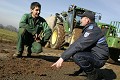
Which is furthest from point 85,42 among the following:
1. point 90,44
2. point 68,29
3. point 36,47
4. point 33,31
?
point 68,29

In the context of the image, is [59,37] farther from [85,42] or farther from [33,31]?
[85,42]

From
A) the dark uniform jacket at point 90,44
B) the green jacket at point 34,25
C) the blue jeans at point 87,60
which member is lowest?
the blue jeans at point 87,60

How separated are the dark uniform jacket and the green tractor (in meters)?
8.86

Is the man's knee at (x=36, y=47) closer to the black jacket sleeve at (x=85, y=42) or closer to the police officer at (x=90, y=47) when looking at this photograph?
the police officer at (x=90, y=47)

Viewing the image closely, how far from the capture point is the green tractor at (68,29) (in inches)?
585

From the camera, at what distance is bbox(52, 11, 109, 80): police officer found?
5422 mm

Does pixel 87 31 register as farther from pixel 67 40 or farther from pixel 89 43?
pixel 67 40

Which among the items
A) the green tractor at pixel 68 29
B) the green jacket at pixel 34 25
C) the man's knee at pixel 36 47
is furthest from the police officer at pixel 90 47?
the green tractor at pixel 68 29

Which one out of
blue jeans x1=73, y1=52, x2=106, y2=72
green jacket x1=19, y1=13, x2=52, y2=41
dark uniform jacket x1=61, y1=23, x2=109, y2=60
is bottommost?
blue jeans x1=73, y1=52, x2=106, y2=72

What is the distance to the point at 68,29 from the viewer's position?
16.2 meters

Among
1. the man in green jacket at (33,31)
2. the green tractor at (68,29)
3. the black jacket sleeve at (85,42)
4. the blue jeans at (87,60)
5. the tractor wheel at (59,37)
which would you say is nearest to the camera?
the black jacket sleeve at (85,42)

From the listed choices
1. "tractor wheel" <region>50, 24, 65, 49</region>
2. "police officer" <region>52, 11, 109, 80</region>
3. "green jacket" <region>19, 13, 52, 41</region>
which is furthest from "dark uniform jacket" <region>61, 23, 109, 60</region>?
"tractor wheel" <region>50, 24, 65, 49</region>

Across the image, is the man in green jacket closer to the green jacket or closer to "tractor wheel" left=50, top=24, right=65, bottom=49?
the green jacket

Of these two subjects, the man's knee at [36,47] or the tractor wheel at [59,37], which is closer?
the man's knee at [36,47]
